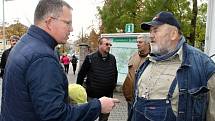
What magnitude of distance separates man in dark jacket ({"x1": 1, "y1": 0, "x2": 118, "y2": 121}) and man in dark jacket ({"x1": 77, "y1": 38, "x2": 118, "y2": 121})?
3085 millimetres

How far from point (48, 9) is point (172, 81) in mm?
1342

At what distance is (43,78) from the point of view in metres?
2.55

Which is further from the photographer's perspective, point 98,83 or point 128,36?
point 128,36

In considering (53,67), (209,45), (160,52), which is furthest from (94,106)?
(209,45)

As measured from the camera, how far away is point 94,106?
2760 mm

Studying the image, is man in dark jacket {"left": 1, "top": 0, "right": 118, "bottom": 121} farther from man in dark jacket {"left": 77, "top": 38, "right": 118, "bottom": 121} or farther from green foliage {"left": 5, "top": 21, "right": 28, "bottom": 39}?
green foliage {"left": 5, "top": 21, "right": 28, "bottom": 39}

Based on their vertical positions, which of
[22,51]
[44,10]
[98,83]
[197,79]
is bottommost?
[98,83]

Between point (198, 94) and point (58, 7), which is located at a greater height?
point (58, 7)

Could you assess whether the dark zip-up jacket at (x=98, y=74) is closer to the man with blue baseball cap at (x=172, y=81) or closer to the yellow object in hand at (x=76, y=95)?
the man with blue baseball cap at (x=172, y=81)

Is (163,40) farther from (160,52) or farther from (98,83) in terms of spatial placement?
(98,83)

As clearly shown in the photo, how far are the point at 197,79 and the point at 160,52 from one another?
557mm

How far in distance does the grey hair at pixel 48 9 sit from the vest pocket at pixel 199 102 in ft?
4.35

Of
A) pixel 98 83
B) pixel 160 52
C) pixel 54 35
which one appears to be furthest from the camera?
pixel 98 83

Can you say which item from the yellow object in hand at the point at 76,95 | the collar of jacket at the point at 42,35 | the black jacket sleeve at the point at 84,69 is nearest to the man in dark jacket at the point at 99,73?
the black jacket sleeve at the point at 84,69
